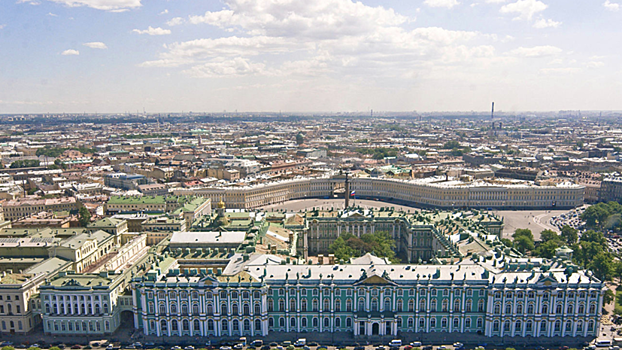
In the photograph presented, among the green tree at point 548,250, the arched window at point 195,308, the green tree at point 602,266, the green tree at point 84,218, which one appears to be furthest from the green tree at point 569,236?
the green tree at point 84,218

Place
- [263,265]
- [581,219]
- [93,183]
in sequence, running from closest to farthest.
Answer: [263,265] < [581,219] < [93,183]

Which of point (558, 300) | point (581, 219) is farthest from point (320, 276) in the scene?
point (581, 219)

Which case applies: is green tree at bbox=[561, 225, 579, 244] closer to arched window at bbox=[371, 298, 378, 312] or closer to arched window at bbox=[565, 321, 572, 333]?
arched window at bbox=[565, 321, 572, 333]

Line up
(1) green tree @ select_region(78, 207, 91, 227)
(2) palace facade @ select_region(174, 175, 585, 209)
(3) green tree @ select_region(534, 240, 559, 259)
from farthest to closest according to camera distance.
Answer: (2) palace facade @ select_region(174, 175, 585, 209), (1) green tree @ select_region(78, 207, 91, 227), (3) green tree @ select_region(534, 240, 559, 259)

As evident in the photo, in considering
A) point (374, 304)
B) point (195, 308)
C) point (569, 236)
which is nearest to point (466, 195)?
point (569, 236)

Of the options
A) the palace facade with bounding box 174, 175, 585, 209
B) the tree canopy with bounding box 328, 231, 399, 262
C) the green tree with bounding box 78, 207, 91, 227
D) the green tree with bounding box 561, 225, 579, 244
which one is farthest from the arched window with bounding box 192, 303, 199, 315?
the palace facade with bounding box 174, 175, 585, 209

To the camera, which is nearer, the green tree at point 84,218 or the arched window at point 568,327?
the arched window at point 568,327

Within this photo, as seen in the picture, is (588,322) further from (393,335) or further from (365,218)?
(365,218)

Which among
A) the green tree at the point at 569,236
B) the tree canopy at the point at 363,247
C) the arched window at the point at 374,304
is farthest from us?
the green tree at the point at 569,236

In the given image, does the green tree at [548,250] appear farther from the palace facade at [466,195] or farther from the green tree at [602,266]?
the palace facade at [466,195]

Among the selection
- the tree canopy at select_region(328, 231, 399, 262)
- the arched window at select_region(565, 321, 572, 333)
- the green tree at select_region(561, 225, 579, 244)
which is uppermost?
the tree canopy at select_region(328, 231, 399, 262)

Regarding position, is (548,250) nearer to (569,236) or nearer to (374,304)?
(569,236)
